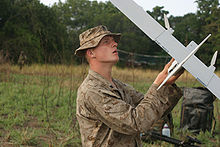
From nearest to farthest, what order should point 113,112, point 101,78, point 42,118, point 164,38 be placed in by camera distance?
1. point 164,38
2. point 113,112
3. point 101,78
4. point 42,118

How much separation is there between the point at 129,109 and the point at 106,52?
1.52ft

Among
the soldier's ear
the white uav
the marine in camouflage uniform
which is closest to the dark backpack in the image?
the marine in camouflage uniform

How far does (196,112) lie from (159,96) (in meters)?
3.61

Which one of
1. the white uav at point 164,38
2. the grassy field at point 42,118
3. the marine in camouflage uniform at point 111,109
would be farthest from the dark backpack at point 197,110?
the white uav at point 164,38

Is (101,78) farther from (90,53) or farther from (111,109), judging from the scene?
(111,109)

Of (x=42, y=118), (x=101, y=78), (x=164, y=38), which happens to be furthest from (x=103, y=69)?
(x=42, y=118)

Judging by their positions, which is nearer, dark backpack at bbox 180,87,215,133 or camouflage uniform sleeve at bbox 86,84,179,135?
camouflage uniform sleeve at bbox 86,84,179,135

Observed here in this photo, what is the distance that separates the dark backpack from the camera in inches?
188

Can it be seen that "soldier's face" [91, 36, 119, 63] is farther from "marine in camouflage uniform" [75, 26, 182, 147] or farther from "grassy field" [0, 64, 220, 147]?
"grassy field" [0, 64, 220, 147]

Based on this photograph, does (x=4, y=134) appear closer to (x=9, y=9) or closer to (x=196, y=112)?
(x=196, y=112)

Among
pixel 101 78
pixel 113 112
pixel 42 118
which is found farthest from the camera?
pixel 42 118

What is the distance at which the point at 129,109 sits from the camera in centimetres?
150

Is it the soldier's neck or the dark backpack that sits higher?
the soldier's neck

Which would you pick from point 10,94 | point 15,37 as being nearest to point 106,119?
→ point 10,94
